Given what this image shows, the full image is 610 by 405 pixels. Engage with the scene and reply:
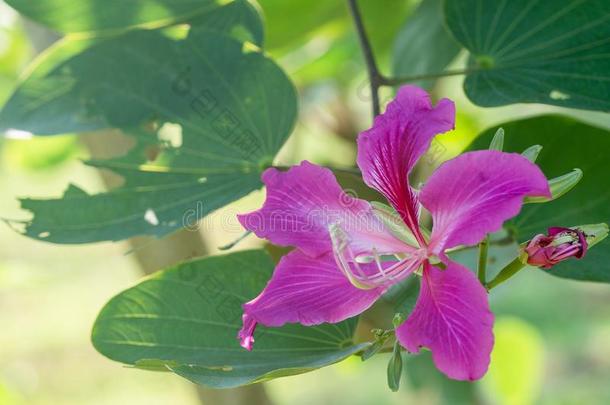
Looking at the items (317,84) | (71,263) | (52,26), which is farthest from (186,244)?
(71,263)

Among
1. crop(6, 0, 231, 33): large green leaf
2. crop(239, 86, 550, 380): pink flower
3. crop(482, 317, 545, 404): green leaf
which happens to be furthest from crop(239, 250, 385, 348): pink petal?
crop(482, 317, 545, 404): green leaf

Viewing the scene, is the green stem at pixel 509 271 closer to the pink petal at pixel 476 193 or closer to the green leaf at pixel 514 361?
the pink petal at pixel 476 193

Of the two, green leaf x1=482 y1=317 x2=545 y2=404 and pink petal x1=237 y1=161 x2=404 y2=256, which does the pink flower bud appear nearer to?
pink petal x1=237 y1=161 x2=404 y2=256

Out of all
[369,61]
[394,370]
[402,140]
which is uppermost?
[369,61]

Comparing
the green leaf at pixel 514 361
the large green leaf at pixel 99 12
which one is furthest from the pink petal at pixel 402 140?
the green leaf at pixel 514 361

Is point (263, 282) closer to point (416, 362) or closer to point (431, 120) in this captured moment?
point (431, 120)

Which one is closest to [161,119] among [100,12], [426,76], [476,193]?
[100,12]

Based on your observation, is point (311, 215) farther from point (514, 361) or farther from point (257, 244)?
point (514, 361)
